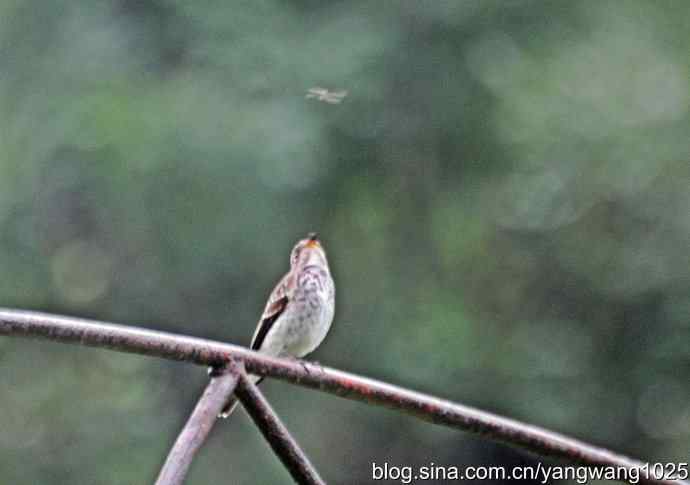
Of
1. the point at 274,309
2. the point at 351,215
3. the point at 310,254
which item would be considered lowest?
the point at 351,215

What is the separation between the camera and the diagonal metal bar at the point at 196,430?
5.96 ft

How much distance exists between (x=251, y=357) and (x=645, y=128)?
11.3m

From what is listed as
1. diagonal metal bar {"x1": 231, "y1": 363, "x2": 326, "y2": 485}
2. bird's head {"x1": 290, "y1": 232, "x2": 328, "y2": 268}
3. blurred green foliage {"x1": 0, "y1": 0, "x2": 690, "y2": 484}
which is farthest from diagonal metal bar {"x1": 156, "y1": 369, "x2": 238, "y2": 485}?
blurred green foliage {"x1": 0, "y1": 0, "x2": 690, "y2": 484}

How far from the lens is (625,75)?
13531mm

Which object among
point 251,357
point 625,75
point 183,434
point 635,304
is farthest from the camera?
point 625,75

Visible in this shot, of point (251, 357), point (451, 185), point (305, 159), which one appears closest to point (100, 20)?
point (305, 159)

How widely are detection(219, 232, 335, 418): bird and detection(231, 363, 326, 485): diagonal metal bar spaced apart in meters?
3.40

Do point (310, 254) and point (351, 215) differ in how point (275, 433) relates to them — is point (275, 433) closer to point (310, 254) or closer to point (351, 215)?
point (310, 254)

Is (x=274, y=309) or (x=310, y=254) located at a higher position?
(x=310, y=254)

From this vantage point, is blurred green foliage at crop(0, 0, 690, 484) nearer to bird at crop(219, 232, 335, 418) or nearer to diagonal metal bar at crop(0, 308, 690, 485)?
bird at crop(219, 232, 335, 418)

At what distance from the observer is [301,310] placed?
550cm

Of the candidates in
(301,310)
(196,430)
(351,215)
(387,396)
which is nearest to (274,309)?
(301,310)

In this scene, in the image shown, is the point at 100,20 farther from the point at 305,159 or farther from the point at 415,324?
the point at 415,324

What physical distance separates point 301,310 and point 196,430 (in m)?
3.56
